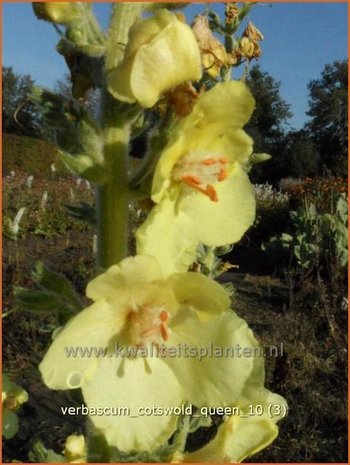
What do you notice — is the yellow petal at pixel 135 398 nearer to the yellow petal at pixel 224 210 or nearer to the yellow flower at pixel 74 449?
the yellow petal at pixel 224 210

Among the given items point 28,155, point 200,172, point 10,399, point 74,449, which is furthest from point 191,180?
point 28,155

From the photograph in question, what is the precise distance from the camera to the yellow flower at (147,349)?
135 cm

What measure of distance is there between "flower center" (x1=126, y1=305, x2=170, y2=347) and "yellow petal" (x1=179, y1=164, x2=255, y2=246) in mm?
205

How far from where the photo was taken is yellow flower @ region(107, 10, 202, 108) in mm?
1268

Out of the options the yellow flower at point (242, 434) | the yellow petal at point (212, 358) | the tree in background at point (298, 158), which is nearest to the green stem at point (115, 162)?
the yellow petal at point (212, 358)

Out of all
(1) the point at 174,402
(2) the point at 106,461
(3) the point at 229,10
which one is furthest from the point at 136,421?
(3) the point at 229,10

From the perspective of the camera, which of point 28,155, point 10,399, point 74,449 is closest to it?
point 74,449

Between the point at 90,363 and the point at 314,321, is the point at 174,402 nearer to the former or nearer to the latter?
the point at 90,363

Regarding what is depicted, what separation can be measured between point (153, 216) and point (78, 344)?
0.31 meters

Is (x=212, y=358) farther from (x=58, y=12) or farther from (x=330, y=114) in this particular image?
(x=330, y=114)

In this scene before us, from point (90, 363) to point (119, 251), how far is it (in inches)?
10.6

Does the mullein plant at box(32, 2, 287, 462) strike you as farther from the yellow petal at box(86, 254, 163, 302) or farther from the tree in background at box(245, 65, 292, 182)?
the tree in background at box(245, 65, 292, 182)

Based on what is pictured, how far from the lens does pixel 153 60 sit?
4.20ft

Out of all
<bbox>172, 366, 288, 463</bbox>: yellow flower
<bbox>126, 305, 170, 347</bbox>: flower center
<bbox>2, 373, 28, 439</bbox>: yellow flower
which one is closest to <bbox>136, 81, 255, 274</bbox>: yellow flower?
<bbox>126, 305, 170, 347</bbox>: flower center
